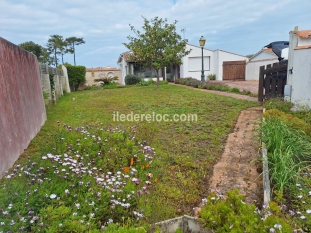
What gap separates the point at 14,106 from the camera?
3859 millimetres

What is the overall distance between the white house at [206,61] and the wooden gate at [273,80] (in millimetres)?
15822

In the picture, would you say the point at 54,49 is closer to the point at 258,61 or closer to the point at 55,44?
the point at 55,44

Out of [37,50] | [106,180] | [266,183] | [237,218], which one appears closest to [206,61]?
[266,183]

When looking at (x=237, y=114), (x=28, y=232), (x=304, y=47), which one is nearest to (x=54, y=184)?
(x=28, y=232)

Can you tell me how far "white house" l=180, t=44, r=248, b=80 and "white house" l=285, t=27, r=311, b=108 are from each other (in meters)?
18.0

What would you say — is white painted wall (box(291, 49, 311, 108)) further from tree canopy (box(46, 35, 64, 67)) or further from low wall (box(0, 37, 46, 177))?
tree canopy (box(46, 35, 64, 67))

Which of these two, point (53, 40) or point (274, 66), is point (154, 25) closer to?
point (274, 66)

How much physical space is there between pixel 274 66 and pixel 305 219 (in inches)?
280

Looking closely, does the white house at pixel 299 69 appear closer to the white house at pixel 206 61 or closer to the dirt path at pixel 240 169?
the dirt path at pixel 240 169

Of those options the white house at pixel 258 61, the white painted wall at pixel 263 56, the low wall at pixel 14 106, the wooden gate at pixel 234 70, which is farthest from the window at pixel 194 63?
the low wall at pixel 14 106

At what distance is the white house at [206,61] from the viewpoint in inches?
947

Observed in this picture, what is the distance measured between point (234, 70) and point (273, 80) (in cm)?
1696

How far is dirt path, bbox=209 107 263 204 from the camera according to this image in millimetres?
2754

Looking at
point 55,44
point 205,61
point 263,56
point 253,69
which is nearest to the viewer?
point 263,56
